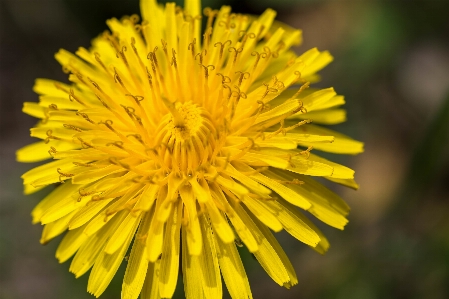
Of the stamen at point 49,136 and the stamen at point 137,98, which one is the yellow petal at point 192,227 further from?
the stamen at point 49,136

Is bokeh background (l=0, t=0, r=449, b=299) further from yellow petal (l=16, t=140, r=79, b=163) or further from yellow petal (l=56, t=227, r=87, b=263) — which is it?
yellow petal (l=16, t=140, r=79, b=163)

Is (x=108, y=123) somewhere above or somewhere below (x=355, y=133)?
above

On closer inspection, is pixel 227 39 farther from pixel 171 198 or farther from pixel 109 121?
pixel 171 198

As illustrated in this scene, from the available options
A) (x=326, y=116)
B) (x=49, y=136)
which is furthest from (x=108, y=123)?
(x=326, y=116)

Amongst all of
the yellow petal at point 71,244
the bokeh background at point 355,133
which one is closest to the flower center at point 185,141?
the yellow petal at point 71,244

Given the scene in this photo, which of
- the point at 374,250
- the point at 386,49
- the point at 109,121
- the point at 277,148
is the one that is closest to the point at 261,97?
the point at 277,148

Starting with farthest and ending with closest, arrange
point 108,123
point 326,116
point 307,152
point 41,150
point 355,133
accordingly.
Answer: point 355,133
point 326,116
point 41,150
point 108,123
point 307,152

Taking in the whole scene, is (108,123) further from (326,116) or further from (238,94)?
(326,116)
